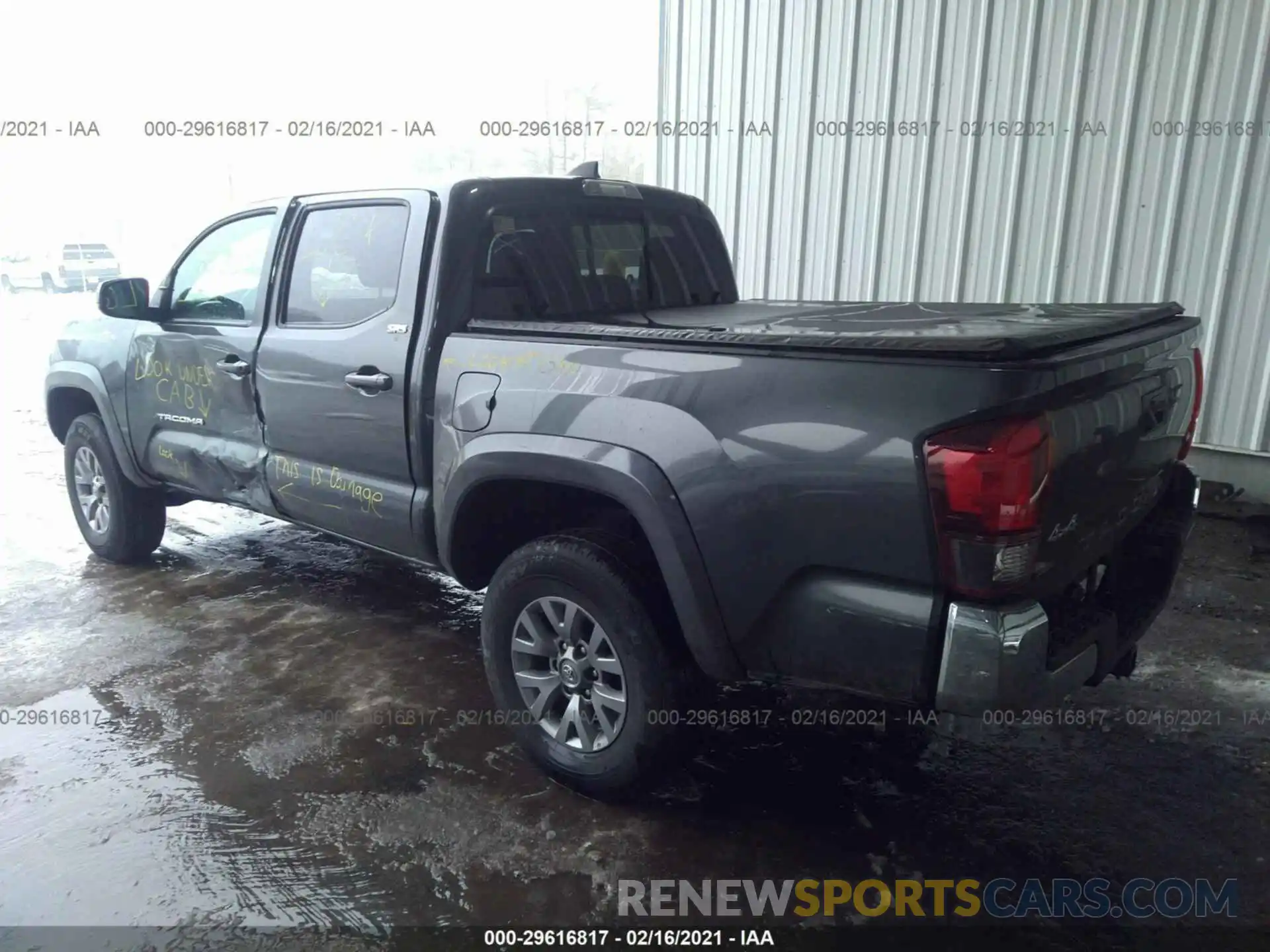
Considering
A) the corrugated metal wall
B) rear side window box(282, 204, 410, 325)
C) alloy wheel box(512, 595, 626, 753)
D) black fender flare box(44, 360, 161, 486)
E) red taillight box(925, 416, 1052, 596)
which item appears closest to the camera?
red taillight box(925, 416, 1052, 596)

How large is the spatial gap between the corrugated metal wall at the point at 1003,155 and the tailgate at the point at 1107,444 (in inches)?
138

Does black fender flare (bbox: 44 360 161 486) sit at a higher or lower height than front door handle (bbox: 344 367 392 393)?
lower

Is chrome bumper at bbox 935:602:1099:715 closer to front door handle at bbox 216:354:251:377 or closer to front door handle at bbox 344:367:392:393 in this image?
front door handle at bbox 344:367:392:393

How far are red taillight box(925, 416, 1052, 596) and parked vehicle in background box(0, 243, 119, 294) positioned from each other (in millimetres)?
19416

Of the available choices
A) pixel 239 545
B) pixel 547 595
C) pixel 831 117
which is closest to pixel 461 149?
pixel 831 117

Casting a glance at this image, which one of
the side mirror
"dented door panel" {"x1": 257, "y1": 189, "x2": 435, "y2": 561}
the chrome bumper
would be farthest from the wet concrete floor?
the side mirror

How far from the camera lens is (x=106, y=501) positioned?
187 inches

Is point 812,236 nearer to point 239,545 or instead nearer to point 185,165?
point 239,545

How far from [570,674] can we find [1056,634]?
1378 millimetres

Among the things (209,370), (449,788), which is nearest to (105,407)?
(209,370)

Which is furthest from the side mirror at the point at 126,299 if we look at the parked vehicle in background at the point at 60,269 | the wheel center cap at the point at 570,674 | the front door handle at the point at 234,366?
the parked vehicle in background at the point at 60,269

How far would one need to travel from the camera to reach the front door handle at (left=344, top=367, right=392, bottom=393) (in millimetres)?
3111

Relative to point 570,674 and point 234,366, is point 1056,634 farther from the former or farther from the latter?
point 234,366

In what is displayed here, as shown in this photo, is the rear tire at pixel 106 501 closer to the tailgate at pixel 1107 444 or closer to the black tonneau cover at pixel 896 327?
the black tonneau cover at pixel 896 327
